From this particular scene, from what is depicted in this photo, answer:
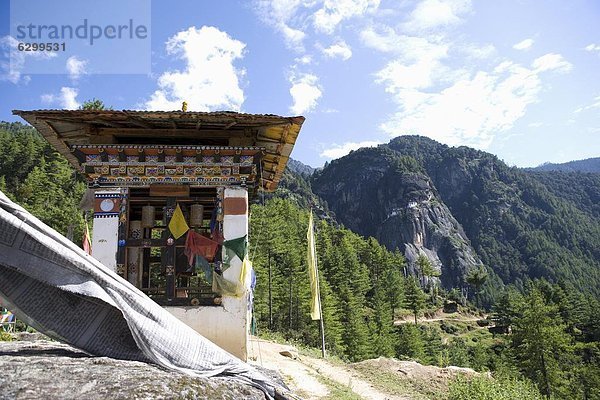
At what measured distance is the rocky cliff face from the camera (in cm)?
13588

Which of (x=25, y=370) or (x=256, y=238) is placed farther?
(x=256, y=238)

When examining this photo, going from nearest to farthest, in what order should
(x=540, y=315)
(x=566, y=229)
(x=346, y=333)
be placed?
(x=540, y=315)
(x=346, y=333)
(x=566, y=229)

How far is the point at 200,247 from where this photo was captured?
954cm

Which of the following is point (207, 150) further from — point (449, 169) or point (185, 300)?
point (449, 169)

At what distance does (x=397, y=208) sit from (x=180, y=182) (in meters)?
140

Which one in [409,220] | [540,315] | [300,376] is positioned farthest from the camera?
[409,220]

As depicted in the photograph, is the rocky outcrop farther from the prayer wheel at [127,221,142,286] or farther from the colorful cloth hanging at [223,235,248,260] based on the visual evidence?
the prayer wheel at [127,221,142,286]

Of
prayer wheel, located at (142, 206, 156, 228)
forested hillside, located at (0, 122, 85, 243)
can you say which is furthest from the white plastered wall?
forested hillside, located at (0, 122, 85, 243)

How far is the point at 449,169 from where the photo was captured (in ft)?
636

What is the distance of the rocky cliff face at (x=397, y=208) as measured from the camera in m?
136

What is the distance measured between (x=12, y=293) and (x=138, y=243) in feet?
21.4

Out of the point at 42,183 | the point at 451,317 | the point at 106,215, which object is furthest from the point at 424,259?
the point at 106,215

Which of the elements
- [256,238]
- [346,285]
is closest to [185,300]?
[256,238]

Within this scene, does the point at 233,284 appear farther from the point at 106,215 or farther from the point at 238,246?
the point at 106,215
